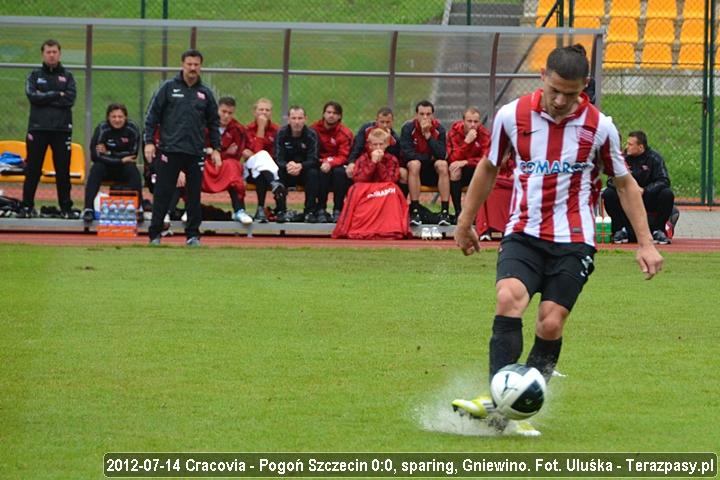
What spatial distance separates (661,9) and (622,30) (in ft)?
3.37

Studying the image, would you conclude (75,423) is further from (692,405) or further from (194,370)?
(692,405)

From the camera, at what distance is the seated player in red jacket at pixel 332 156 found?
1881 centimetres

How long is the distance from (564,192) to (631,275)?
7.78 meters

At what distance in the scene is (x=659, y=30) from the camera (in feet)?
98.1

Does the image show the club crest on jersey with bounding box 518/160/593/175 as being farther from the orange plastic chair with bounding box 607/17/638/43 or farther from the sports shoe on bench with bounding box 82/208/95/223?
the orange plastic chair with bounding box 607/17/638/43

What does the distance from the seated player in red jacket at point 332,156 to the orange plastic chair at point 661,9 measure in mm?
13083

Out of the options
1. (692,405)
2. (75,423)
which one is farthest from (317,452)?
(692,405)

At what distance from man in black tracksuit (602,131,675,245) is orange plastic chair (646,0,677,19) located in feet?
39.8

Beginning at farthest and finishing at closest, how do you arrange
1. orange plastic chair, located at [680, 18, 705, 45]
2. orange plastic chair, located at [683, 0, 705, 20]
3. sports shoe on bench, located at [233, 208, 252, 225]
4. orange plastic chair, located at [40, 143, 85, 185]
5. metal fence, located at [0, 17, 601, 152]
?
orange plastic chair, located at [683, 0, 705, 20]
orange plastic chair, located at [680, 18, 705, 45]
metal fence, located at [0, 17, 601, 152]
orange plastic chair, located at [40, 143, 85, 185]
sports shoe on bench, located at [233, 208, 252, 225]

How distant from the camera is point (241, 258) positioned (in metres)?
15.6

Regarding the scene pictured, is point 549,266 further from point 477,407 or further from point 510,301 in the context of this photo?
point 477,407

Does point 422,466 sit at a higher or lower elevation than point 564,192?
lower

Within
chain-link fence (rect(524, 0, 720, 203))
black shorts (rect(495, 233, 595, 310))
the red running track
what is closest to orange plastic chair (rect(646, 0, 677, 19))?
chain-link fence (rect(524, 0, 720, 203))

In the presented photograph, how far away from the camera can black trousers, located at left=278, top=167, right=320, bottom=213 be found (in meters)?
18.7
